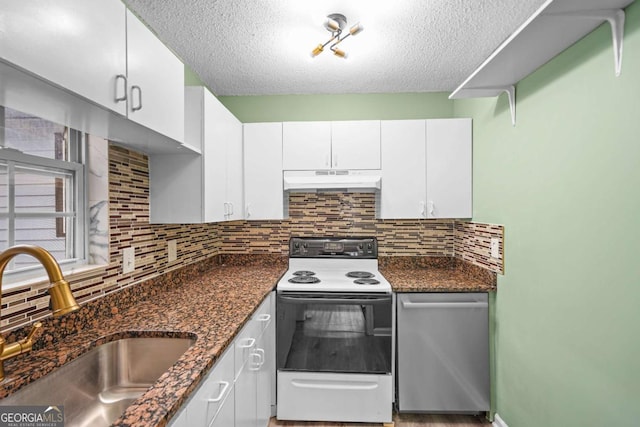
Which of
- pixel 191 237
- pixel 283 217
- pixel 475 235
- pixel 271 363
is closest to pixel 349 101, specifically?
pixel 283 217

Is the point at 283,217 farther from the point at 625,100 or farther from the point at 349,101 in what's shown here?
the point at 625,100

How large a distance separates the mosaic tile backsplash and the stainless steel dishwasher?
42 cm

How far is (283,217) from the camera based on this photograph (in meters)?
2.55

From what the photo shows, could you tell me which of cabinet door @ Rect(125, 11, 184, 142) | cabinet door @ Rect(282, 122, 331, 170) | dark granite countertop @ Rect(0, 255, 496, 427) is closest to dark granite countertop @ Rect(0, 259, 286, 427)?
dark granite countertop @ Rect(0, 255, 496, 427)

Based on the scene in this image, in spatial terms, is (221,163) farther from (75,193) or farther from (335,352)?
(335,352)

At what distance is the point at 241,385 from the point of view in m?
1.43

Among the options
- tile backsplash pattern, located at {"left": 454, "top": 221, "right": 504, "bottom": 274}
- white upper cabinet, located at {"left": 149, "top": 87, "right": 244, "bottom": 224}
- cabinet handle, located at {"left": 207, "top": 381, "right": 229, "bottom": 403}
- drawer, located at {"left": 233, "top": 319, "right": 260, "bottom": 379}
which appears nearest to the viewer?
cabinet handle, located at {"left": 207, "top": 381, "right": 229, "bottom": 403}

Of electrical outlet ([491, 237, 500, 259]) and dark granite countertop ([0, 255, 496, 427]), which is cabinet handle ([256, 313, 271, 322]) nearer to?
dark granite countertop ([0, 255, 496, 427])

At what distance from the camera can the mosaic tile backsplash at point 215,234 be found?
4.57 feet

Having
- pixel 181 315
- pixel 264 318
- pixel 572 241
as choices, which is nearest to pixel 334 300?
pixel 264 318

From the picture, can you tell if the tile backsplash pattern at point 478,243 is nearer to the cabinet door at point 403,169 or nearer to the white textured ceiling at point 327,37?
the cabinet door at point 403,169

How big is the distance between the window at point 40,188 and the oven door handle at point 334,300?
45.1 inches

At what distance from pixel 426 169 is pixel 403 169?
0.17 meters

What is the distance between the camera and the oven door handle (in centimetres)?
204
